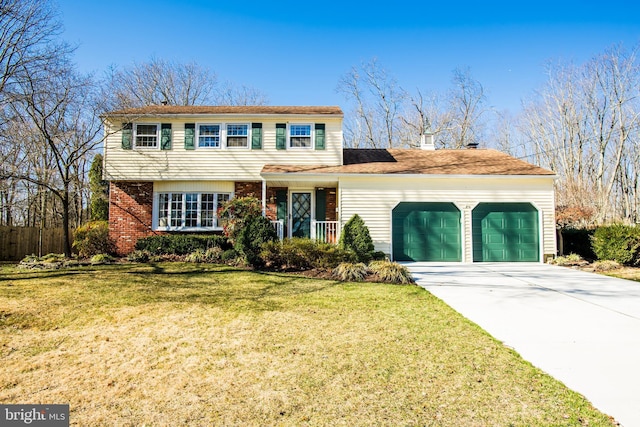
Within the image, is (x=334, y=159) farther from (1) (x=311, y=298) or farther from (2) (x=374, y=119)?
(2) (x=374, y=119)

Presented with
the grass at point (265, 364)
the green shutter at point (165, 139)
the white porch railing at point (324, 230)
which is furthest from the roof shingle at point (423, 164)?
the grass at point (265, 364)

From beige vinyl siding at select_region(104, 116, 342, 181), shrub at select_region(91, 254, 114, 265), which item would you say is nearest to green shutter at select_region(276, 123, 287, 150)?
beige vinyl siding at select_region(104, 116, 342, 181)

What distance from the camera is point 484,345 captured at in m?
4.24

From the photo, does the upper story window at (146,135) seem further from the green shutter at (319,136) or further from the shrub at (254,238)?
the green shutter at (319,136)

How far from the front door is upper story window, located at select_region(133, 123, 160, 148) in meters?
6.12

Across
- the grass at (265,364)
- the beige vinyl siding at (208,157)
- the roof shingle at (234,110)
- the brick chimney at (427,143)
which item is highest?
the roof shingle at (234,110)

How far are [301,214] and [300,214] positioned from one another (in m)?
0.04

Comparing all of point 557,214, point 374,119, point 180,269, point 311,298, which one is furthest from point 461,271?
point 374,119

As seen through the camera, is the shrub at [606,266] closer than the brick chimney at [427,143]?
Yes

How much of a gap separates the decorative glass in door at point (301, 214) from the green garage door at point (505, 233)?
21.0 ft

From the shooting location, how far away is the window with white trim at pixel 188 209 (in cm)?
1425

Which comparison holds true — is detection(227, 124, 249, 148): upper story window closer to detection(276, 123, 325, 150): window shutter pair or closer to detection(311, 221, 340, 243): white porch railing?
detection(276, 123, 325, 150): window shutter pair

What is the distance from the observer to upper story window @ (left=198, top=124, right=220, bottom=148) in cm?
1422

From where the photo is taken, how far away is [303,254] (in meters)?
10.0
